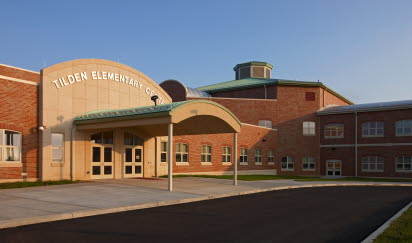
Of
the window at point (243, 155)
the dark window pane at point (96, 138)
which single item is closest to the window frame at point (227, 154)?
the window at point (243, 155)

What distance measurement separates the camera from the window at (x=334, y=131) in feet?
139

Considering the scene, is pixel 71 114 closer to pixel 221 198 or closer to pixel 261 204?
pixel 221 198

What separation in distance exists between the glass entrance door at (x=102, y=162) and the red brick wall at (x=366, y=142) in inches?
1049

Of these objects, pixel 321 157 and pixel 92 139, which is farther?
pixel 321 157

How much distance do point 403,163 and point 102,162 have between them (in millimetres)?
28993

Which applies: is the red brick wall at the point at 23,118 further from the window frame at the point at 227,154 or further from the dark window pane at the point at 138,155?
the window frame at the point at 227,154

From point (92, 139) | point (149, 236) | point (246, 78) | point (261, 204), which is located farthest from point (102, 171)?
point (246, 78)

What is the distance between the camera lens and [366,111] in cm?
4038

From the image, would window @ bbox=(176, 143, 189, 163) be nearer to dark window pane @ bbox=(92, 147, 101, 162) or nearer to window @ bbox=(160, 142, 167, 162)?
window @ bbox=(160, 142, 167, 162)

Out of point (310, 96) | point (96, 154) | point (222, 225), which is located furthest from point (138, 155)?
point (310, 96)

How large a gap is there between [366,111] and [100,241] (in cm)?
3704

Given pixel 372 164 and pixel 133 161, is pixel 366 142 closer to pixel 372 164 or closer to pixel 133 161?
pixel 372 164

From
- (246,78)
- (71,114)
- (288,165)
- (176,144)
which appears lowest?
(288,165)

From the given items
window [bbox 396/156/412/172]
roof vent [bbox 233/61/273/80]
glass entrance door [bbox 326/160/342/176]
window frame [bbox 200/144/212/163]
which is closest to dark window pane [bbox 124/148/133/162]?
window frame [bbox 200/144/212/163]
